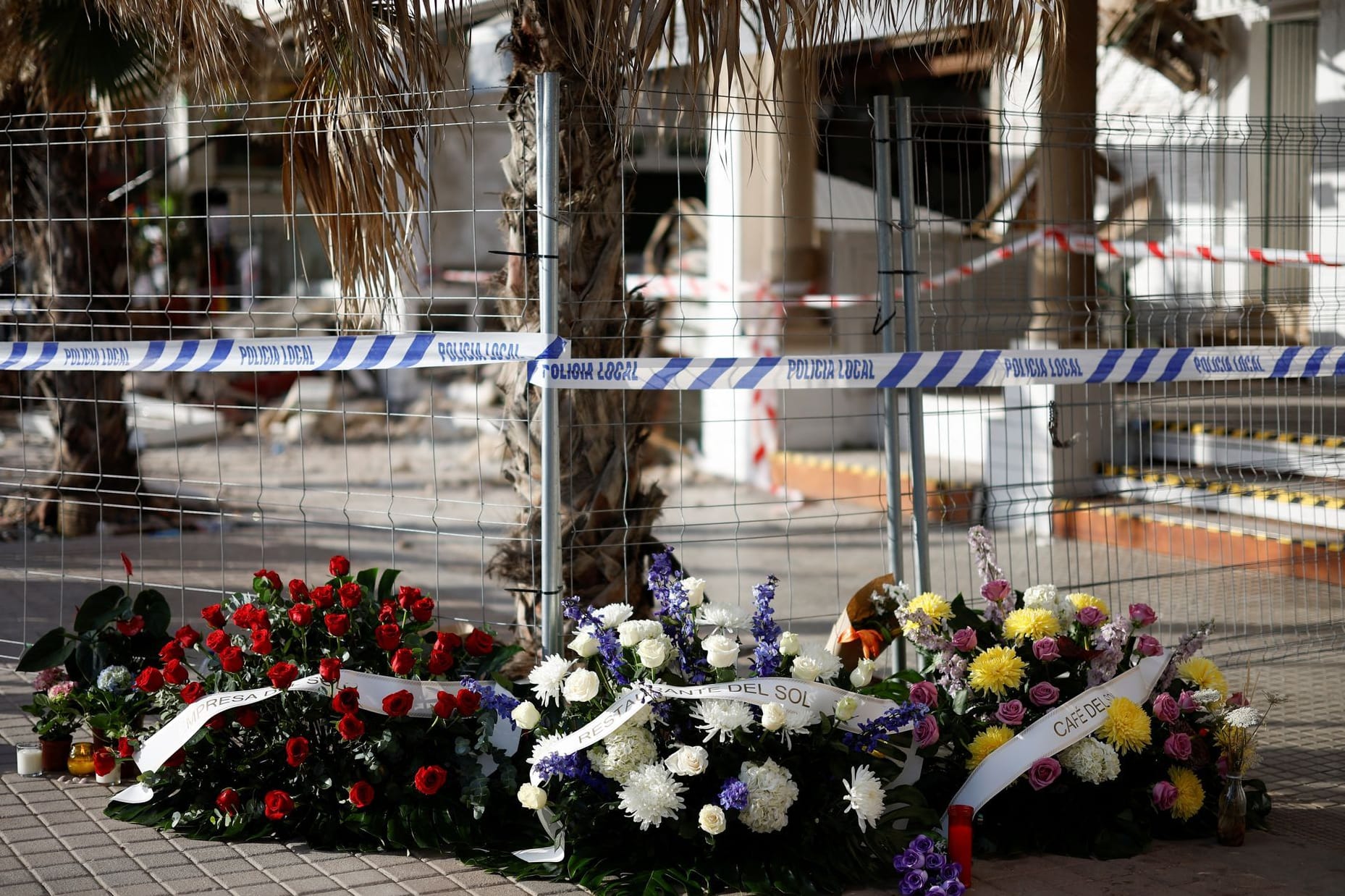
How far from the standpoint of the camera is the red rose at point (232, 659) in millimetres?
4430

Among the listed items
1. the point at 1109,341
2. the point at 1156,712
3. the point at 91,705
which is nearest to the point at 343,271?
the point at 91,705

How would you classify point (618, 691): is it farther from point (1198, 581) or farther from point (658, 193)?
point (658, 193)

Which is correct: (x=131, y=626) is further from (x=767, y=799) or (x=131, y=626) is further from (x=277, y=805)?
(x=767, y=799)

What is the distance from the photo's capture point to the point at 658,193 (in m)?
28.6

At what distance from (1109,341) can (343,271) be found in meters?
8.07

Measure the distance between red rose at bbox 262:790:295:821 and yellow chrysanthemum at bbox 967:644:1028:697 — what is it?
218 centimetres

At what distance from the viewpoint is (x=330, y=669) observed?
4.23 meters

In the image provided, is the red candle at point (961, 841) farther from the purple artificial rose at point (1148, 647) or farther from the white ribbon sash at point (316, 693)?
the white ribbon sash at point (316, 693)

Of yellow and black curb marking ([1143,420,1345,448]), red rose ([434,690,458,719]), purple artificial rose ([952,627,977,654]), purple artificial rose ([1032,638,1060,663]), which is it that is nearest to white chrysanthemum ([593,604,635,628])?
red rose ([434,690,458,719])

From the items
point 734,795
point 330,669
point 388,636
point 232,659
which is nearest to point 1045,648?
point 734,795

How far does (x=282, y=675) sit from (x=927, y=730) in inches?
78.3

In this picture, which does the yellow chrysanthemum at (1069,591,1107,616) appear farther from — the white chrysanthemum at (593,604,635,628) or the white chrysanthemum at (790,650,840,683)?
the white chrysanthemum at (593,604,635,628)

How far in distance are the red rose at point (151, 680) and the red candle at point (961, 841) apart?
2618 mm

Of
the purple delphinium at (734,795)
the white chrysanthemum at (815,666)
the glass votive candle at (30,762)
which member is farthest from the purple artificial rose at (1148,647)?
the glass votive candle at (30,762)
